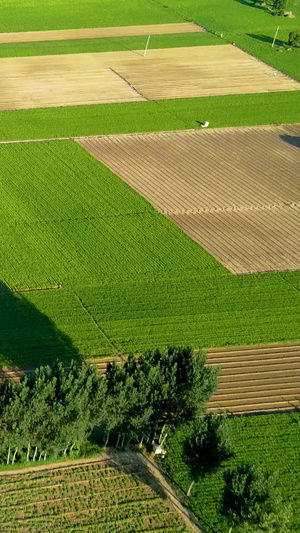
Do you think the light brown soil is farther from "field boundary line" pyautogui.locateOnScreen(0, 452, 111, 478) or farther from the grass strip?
"field boundary line" pyautogui.locateOnScreen(0, 452, 111, 478)

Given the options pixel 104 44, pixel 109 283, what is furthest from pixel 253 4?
pixel 109 283

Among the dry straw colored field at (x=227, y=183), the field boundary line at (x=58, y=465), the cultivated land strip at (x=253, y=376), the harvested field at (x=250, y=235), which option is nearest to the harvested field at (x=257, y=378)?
the cultivated land strip at (x=253, y=376)

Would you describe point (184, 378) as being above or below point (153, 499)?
above

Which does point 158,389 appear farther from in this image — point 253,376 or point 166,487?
point 253,376

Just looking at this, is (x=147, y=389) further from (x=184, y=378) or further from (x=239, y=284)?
(x=239, y=284)

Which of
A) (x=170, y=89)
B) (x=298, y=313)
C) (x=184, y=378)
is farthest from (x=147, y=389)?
(x=170, y=89)

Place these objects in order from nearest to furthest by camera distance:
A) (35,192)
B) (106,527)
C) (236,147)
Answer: (106,527) → (35,192) → (236,147)

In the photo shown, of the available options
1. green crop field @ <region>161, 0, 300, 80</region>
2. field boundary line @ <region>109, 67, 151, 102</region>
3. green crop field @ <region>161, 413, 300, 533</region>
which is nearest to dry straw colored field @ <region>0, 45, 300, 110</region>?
field boundary line @ <region>109, 67, 151, 102</region>
